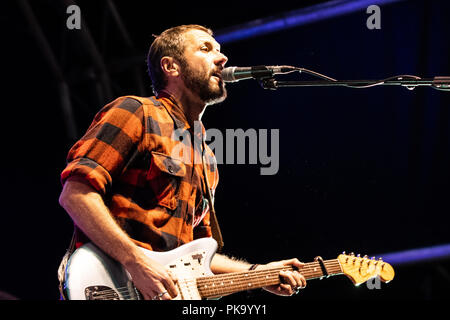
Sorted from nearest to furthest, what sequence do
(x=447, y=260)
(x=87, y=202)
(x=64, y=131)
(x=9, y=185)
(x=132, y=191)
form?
(x=87, y=202) → (x=132, y=191) → (x=447, y=260) → (x=9, y=185) → (x=64, y=131)

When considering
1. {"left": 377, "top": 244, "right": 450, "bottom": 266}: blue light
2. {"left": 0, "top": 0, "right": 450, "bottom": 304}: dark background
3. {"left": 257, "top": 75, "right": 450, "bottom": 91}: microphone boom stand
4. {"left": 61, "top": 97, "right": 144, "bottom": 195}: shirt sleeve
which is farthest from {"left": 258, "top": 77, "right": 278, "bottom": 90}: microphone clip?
{"left": 377, "top": 244, "right": 450, "bottom": 266}: blue light

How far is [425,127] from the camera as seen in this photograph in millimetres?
4441

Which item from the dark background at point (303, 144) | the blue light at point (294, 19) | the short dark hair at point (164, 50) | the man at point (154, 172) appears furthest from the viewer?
the blue light at point (294, 19)

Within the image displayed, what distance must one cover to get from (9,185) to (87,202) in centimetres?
310

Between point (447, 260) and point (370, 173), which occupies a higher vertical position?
point (370, 173)

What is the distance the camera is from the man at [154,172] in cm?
195

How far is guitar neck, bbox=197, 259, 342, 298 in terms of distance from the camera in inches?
85.0

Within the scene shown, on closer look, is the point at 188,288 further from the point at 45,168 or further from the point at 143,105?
the point at 45,168


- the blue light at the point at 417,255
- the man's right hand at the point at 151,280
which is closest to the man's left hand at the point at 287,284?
the man's right hand at the point at 151,280

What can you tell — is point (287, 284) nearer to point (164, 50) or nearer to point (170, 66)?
point (170, 66)

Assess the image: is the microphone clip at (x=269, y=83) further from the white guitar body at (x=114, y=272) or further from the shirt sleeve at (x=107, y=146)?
the white guitar body at (x=114, y=272)

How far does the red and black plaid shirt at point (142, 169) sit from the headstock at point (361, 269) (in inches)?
39.1

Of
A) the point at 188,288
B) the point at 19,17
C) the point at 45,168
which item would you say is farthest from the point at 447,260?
the point at 19,17
